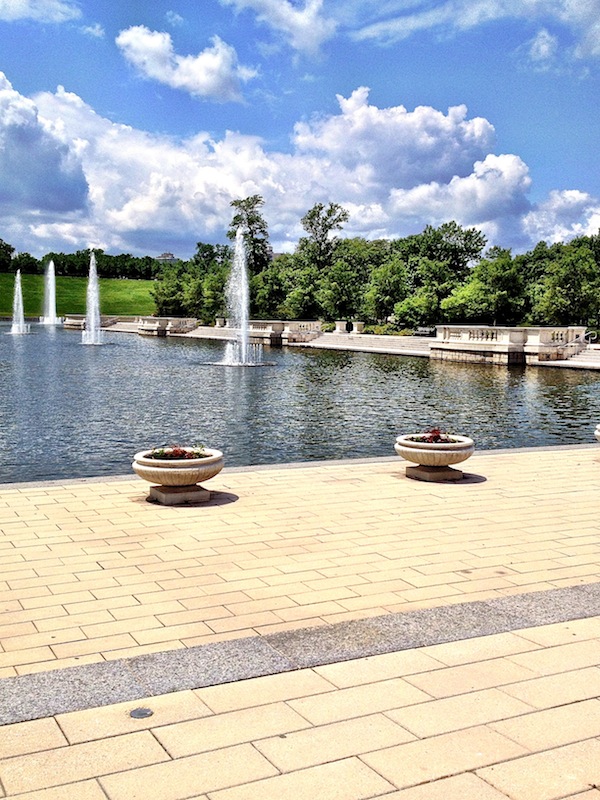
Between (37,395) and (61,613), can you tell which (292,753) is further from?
(37,395)

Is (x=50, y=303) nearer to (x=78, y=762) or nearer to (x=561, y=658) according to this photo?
(x=561, y=658)

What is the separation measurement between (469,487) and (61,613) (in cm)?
712

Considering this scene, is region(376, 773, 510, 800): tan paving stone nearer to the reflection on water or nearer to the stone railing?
the reflection on water

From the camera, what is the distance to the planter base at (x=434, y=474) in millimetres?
12602

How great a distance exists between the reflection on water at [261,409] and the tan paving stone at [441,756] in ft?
37.6

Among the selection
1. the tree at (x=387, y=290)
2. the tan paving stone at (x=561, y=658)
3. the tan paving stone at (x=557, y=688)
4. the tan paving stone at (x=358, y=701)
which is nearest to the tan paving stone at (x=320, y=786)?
the tan paving stone at (x=358, y=701)

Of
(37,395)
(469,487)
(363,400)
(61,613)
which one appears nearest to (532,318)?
(363,400)

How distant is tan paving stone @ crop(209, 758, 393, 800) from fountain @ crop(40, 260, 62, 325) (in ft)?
358

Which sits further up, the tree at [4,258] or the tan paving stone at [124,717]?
the tree at [4,258]

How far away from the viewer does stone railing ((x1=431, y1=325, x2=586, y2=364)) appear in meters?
46.8

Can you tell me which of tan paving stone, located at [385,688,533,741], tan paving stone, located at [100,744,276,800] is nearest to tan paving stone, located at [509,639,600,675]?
tan paving stone, located at [385,688,533,741]

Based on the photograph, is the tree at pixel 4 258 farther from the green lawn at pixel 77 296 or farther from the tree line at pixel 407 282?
the tree line at pixel 407 282

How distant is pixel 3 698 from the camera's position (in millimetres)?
5008

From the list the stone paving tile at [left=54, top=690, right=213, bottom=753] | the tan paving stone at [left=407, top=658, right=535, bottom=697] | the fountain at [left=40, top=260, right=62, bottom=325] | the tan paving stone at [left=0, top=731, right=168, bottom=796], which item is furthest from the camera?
the fountain at [left=40, top=260, right=62, bottom=325]
